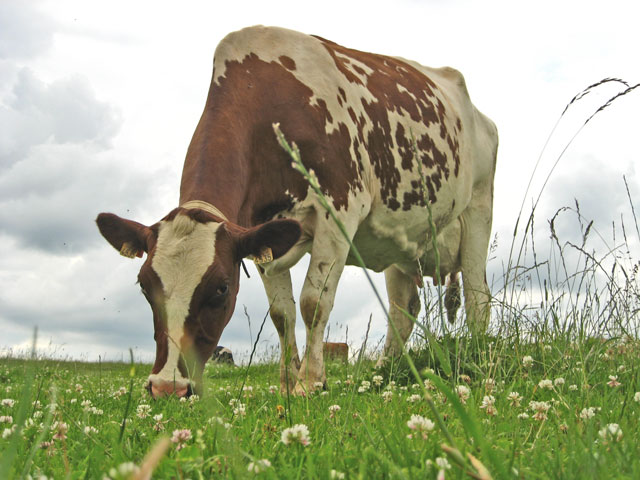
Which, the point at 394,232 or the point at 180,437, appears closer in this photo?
the point at 180,437

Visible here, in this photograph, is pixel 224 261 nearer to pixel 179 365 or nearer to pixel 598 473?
pixel 179 365

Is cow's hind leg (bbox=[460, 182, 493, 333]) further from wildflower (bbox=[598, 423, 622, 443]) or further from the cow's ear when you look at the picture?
wildflower (bbox=[598, 423, 622, 443])

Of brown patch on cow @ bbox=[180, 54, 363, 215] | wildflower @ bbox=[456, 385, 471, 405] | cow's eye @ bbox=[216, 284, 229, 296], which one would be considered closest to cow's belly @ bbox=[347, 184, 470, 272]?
brown patch on cow @ bbox=[180, 54, 363, 215]

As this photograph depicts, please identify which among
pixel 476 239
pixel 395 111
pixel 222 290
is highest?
pixel 395 111

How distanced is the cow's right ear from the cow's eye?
0.85 m

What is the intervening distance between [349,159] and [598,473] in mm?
5191

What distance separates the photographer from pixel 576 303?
5.43m

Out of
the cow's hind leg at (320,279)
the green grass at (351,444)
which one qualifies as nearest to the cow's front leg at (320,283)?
the cow's hind leg at (320,279)

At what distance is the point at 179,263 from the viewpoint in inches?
196

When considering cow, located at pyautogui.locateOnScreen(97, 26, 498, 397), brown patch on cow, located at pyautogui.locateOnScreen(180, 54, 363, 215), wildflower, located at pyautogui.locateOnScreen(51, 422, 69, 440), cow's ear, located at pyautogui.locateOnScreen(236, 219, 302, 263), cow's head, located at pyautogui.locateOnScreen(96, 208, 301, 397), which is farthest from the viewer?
brown patch on cow, located at pyautogui.locateOnScreen(180, 54, 363, 215)

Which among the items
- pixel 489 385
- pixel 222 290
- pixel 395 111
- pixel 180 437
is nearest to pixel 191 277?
pixel 222 290

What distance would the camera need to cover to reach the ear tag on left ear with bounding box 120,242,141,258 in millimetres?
5723

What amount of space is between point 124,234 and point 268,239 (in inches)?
53.3

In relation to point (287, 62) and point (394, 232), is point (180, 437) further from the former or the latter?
point (394, 232)
